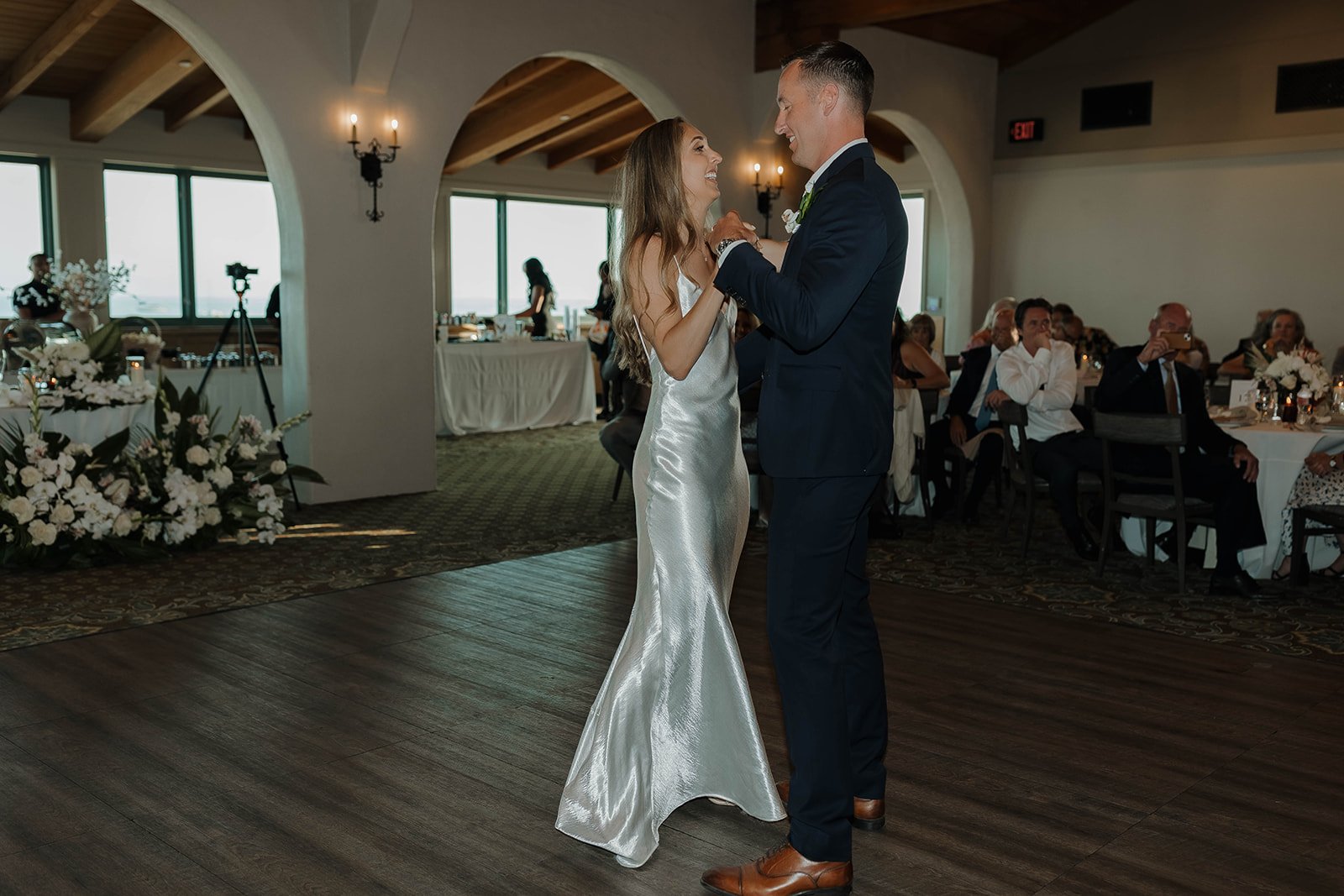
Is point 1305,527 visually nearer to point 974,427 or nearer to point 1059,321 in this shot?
point 974,427

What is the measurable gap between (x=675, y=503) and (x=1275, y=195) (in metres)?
10.6

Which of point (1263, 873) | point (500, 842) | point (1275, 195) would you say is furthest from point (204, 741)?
point (1275, 195)

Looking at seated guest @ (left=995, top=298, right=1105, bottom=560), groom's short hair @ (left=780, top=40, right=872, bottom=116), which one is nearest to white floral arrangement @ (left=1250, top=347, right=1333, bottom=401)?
seated guest @ (left=995, top=298, right=1105, bottom=560)

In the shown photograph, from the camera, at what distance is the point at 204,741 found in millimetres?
3590

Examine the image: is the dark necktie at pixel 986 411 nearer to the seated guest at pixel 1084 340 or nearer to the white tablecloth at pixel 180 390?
the seated guest at pixel 1084 340

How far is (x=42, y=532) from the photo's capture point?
5.67 metres

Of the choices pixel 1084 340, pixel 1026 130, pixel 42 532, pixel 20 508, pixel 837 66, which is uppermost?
pixel 1026 130

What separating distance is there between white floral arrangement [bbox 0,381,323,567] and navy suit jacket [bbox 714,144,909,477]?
4.50 metres

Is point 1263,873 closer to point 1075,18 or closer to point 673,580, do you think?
point 673,580

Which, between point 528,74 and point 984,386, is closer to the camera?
point 984,386

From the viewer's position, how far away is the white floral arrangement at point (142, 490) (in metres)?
5.79

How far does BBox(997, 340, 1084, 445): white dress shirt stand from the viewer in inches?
246

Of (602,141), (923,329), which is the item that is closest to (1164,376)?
(923,329)

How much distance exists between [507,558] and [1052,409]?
2.95m
